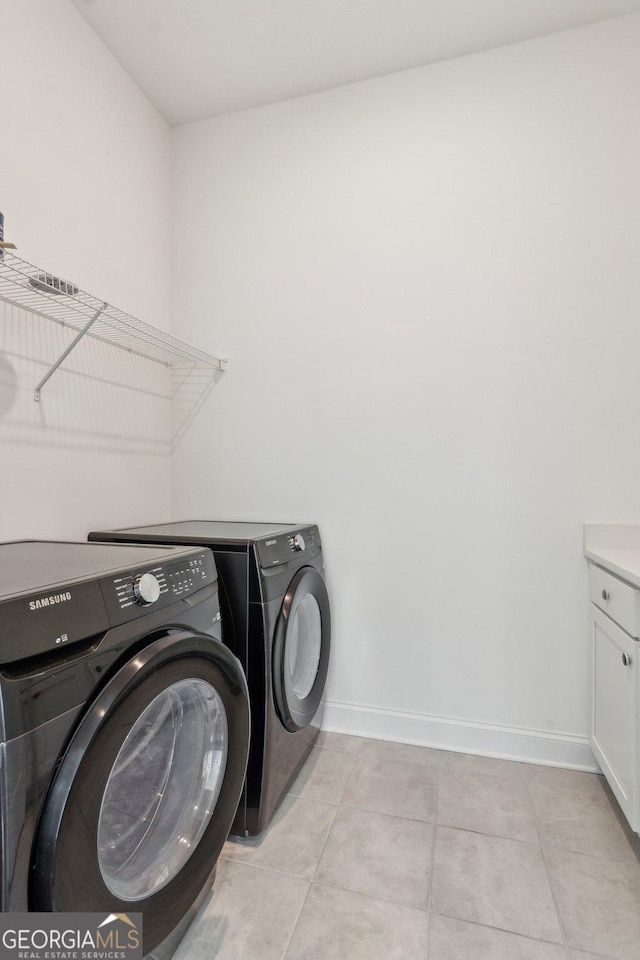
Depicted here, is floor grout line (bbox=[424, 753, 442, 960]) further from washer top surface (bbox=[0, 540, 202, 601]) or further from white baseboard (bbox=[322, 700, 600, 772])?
washer top surface (bbox=[0, 540, 202, 601])

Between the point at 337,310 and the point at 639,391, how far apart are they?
1250 millimetres

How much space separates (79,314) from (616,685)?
2195 millimetres

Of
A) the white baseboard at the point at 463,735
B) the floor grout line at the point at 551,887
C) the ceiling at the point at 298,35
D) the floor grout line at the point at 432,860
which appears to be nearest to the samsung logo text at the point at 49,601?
the floor grout line at the point at 432,860

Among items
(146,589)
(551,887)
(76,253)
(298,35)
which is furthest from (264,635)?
(298,35)

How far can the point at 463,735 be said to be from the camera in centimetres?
201

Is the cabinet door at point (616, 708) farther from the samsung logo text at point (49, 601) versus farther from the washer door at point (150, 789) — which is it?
the samsung logo text at point (49, 601)

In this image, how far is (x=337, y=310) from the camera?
220 cm

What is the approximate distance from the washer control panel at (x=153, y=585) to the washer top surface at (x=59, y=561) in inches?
1.0

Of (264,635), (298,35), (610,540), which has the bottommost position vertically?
(264,635)

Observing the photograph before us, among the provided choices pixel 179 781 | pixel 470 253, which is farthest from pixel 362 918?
pixel 470 253

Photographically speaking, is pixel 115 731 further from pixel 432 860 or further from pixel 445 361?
pixel 445 361

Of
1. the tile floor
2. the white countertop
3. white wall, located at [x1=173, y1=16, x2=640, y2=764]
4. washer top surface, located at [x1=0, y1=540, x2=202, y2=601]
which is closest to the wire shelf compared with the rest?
white wall, located at [x1=173, y1=16, x2=640, y2=764]

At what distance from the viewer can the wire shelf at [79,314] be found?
145 cm

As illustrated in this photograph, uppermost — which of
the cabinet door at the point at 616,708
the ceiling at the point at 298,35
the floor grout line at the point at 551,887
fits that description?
the ceiling at the point at 298,35
